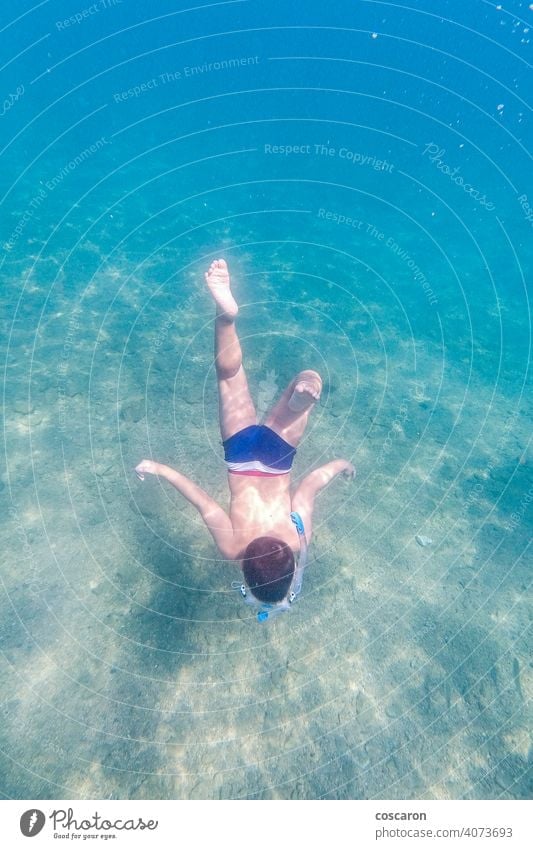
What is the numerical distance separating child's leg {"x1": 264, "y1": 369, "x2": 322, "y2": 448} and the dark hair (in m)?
1.90

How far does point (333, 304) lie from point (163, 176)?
67.6ft

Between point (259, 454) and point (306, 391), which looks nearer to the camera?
point (306, 391)

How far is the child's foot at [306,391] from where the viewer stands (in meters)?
5.36

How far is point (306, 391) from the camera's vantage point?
535cm

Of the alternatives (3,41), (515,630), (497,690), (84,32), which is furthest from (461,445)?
(84,32)

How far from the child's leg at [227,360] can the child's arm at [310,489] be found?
1311 mm

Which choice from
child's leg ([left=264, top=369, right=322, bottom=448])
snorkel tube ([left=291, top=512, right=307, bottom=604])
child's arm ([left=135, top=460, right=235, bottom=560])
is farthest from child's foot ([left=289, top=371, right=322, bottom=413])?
child's arm ([left=135, top=460, right=235, bottom=560])

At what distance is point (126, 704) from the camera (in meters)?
5.36

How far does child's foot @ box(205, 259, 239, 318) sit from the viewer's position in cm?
627
